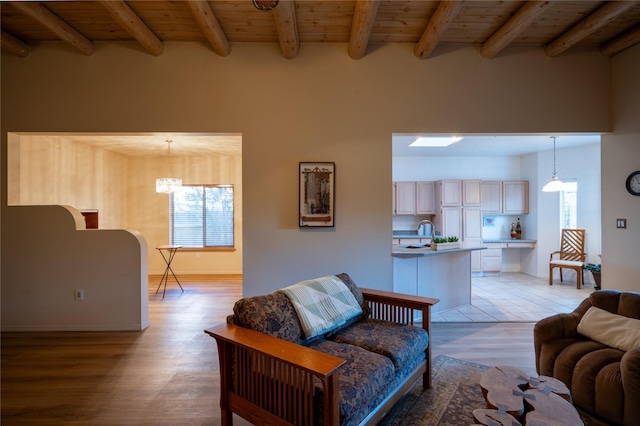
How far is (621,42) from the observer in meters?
3.16

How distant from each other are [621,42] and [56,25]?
591cm

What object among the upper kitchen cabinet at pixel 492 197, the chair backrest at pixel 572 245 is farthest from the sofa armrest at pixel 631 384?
the upper kitchen cabinet at pixel 492 197

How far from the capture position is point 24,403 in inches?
82.5

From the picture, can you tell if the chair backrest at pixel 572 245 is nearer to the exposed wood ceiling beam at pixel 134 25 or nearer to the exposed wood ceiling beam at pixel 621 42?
the exposed wood ceiling beam at pixel 621 42

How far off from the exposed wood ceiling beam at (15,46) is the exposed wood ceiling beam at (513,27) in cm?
512

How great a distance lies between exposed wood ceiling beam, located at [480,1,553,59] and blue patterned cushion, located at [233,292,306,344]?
10.6 ft

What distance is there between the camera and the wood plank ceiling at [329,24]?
264 centimetres

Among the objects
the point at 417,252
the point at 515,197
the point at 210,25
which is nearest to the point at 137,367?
the point at 417,252

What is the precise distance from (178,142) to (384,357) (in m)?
4.87

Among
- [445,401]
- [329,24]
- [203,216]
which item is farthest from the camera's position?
[203,216]

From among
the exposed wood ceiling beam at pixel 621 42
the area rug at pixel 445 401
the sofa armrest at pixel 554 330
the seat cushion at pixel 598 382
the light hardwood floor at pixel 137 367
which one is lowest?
the light hardwood floor at pixel 137 367

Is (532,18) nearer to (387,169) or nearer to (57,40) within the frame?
(387,169)

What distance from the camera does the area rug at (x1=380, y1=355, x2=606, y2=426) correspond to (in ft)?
6.18

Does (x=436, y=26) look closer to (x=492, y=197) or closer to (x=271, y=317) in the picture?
(x=271, y=317)
